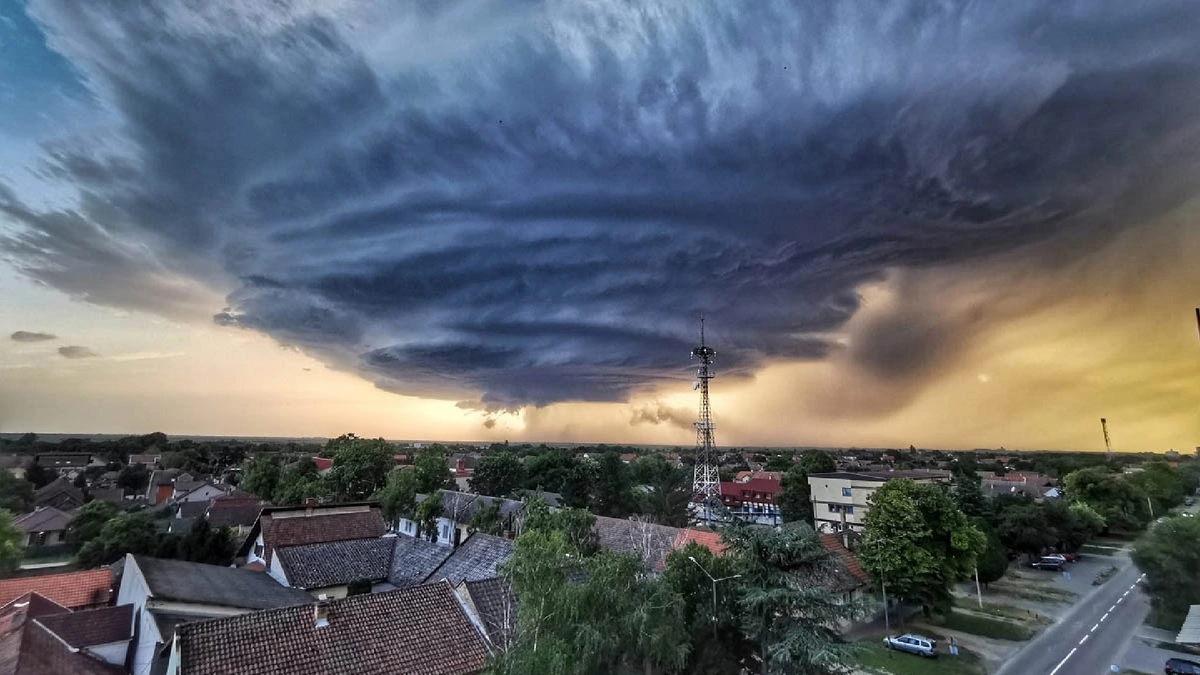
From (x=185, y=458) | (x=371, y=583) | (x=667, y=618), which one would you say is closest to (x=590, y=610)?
(x=667, y=618)

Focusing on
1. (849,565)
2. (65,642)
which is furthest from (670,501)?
(65,642)

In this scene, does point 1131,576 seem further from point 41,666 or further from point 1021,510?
point 41,666

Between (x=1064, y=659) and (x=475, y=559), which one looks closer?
(x=475, y=559)

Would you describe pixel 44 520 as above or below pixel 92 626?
below

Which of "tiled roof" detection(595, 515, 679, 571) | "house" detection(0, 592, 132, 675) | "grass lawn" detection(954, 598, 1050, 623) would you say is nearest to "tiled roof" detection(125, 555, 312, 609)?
"house" detection(0, 592, 132, 675)

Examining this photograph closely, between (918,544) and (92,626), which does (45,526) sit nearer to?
(92,626)

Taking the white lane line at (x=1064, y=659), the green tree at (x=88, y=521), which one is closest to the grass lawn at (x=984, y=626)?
the white lane line at (x=1064, y=659)
